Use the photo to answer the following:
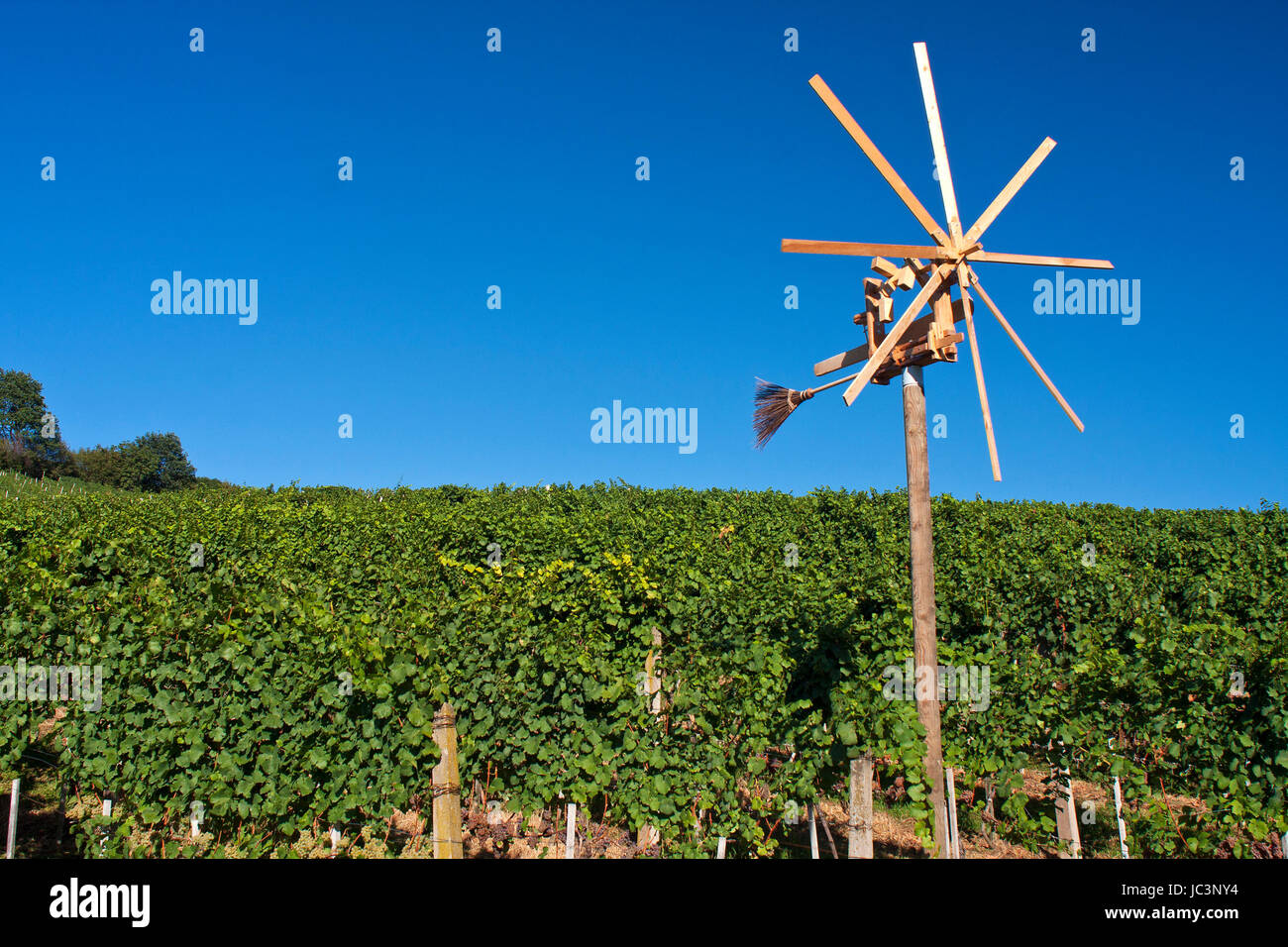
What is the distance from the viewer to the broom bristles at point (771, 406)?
6.14 metres

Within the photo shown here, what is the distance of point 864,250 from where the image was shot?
4832mm

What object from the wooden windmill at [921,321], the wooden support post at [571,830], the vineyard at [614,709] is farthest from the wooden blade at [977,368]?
the wooden support post at [571,830]

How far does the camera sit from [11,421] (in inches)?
2918

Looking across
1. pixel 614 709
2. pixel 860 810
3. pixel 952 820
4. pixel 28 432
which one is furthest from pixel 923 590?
pixel 28 432

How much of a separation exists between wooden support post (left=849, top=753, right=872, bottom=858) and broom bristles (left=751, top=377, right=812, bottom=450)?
289 cm

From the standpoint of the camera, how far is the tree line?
65.9 m

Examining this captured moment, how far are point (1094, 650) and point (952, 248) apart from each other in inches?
148

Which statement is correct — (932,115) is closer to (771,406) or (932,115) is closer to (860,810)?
(771,406)

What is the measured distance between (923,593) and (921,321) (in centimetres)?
195
